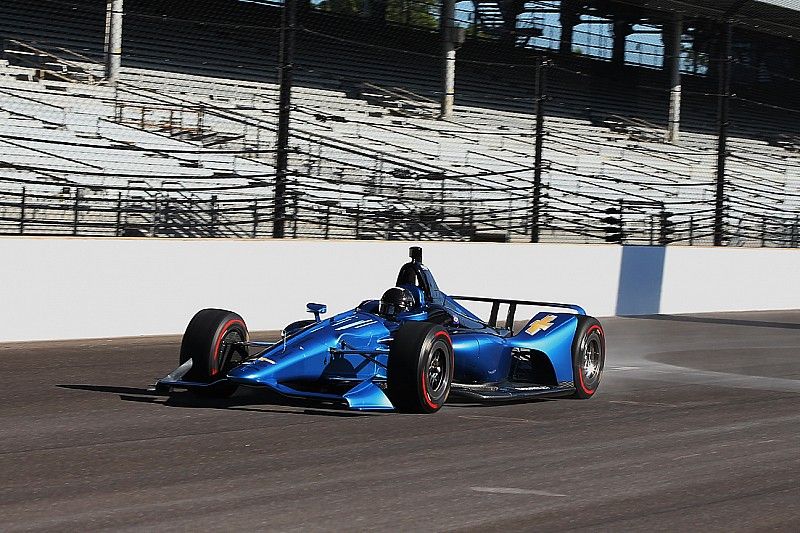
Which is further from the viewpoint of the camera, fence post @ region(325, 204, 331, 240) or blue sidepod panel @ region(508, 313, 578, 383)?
fence post @ region(325, 204, 331, 240)


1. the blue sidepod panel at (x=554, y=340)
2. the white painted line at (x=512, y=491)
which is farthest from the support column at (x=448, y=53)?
the white painted line at (x=512, y=491)

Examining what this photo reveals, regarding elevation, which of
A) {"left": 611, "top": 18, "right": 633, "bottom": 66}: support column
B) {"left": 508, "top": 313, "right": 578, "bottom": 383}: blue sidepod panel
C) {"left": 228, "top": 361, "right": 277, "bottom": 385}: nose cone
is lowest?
{"left": 228, "top": 361, "right": 277, "bottom": 385}: nose cone

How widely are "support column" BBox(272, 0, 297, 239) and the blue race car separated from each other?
18.6 ft

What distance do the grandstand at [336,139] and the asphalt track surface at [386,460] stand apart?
16.2 feet

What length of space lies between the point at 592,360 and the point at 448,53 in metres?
19.0

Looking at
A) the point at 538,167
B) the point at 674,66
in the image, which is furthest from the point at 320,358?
the point at 674,66

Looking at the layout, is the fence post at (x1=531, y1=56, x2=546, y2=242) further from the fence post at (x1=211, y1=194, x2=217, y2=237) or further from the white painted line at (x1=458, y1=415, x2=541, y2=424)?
the white painted line at (x1=458, y1=415, x2=541, y2=424)

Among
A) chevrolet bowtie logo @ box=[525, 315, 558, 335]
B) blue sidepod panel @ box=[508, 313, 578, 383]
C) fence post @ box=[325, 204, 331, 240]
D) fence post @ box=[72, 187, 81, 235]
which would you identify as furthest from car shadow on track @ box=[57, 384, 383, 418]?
fence post @ box=[325, 204, 331, 240]

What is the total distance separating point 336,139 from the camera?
73.2 ft

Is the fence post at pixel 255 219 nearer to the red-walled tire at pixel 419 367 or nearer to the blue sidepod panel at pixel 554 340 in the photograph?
the blue sidepod panel at pixel 554 340

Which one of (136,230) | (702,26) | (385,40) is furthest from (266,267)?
(702,26)

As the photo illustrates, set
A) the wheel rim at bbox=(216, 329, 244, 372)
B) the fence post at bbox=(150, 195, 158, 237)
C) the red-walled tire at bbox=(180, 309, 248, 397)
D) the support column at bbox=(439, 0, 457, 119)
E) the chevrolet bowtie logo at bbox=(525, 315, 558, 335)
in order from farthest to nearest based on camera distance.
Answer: the support column at bbox=(439, 0, 457, 119) < the fence post at bbox=(150, 195, 158, 237) < the chevrolet bowtie logo at bbox=(525, 315, 558, 335) < the wheel rim at bbox=(216, 329, 244, 372) < the red-walled tire at bbox=(180, 309, 248, 397)

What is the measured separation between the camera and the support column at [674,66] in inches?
1293

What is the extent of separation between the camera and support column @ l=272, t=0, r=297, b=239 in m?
15.2
